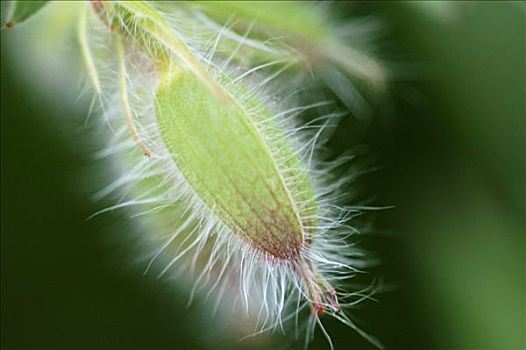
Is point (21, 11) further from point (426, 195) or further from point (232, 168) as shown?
point (426, 195)

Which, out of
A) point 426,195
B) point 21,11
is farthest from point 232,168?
point 426,195

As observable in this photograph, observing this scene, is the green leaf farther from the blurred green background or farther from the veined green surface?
the blurred green background

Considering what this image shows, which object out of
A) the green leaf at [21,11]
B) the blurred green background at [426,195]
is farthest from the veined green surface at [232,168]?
the blurred green background at [426,195]

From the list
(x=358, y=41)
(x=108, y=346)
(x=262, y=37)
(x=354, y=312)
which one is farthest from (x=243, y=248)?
(x=108, y=346)

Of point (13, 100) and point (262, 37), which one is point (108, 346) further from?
point (262, 37)

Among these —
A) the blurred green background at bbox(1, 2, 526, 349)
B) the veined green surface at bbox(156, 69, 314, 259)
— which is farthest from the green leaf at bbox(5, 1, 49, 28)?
the blurred green background at bbox(1, 2, 526, 349)
